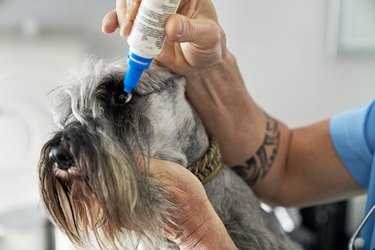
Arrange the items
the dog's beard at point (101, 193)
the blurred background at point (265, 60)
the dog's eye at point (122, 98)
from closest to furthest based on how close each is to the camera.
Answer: the dog's beard at point (101, 193) < the dog's eye at point (122, 98) < the blurred background at point (265, 60)

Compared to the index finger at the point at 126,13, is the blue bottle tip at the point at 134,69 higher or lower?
lower

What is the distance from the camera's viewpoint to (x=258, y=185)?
1409mm

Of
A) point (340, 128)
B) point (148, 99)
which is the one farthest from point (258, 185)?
point (148, 99)

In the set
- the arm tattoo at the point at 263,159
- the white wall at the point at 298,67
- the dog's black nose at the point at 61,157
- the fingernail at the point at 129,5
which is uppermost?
the fingernail at the point at 129,5

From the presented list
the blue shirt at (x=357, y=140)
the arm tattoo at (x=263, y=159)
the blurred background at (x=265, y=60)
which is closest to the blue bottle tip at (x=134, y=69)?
the arm tattoo at (x=263, y=159)

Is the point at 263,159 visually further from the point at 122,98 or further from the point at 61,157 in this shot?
the point at 61,157

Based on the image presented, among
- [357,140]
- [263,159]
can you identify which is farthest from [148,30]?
[357,140]

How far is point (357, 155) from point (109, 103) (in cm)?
71

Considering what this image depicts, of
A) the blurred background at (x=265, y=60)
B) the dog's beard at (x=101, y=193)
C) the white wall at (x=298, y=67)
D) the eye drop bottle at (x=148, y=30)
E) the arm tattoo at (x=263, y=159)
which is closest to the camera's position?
the eye drop bottle at (x=148, y=30)

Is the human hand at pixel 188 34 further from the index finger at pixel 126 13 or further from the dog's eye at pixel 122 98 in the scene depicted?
the dog's eye at pixel 122 98

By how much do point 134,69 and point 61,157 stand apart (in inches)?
7.9

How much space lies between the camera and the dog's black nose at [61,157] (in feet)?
3.03

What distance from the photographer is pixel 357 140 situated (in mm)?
1381

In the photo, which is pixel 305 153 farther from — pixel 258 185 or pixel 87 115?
pixel 87 115
